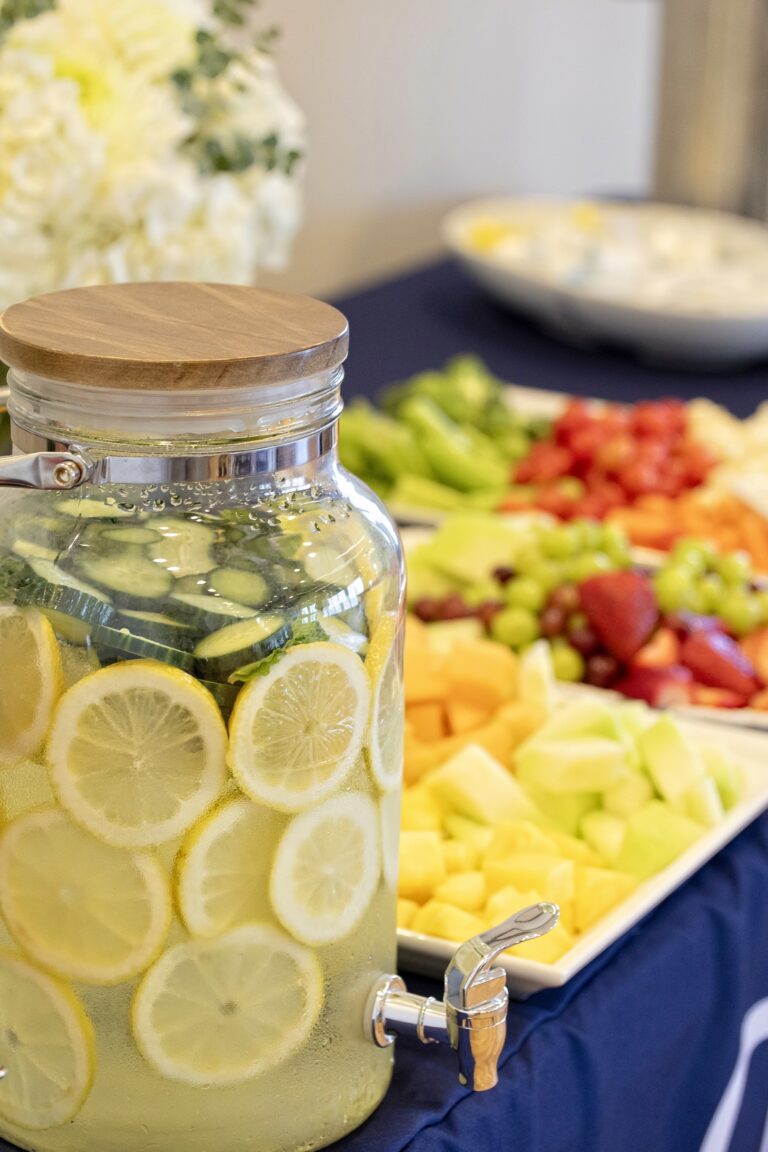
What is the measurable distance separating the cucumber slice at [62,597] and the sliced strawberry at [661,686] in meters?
0.58

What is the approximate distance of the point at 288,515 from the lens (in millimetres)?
522

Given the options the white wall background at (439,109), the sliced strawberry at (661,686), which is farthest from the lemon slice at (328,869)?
the white wall background at (439,109)

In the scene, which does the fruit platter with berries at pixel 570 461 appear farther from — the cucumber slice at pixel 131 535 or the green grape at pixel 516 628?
the cucumber slice at pixel 131 535

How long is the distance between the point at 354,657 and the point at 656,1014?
1.03ft

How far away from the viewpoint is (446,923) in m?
0.69

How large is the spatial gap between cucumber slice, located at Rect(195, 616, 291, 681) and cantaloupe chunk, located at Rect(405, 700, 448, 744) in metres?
0.39

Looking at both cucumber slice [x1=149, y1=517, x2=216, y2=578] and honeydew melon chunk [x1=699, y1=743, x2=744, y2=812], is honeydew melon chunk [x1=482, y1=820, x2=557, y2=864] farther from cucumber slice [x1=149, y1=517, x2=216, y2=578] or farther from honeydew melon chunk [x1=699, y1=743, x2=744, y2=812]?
cucumber slice [x1=149, y1=517, x2=216, y2=578]

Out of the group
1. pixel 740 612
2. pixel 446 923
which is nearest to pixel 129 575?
pixel 446 923

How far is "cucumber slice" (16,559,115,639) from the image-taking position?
0.48 meters

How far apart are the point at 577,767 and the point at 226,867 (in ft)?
1.11

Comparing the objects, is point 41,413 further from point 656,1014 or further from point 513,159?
point 513,159

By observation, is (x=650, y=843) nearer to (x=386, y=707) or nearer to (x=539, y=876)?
(x=539, y=876)

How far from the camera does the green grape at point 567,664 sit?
1038 mm

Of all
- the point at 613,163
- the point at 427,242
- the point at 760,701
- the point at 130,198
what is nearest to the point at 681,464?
the point at 760,701
